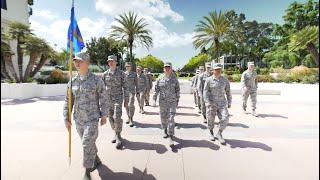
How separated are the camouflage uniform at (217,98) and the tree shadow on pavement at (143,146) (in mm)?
1386

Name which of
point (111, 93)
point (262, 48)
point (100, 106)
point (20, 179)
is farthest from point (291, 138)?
point (262, 48)

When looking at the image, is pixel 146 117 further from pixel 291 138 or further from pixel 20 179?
pixel 20 179

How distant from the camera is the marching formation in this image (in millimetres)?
4762

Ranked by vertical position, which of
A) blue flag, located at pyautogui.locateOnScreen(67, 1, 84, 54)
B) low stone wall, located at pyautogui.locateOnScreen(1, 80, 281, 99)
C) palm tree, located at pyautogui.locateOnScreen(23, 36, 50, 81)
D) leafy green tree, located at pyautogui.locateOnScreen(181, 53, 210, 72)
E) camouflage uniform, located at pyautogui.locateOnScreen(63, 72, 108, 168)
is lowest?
low stone wall, located at pyautogui.locateOnScreen(1, 80, 281, 99)

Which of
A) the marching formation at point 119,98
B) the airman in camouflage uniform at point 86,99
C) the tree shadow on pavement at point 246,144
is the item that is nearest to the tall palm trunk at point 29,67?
the marching formation at point 119,98

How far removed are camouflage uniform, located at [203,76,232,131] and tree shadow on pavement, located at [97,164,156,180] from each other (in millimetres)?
2564

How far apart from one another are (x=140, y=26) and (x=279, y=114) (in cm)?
3065

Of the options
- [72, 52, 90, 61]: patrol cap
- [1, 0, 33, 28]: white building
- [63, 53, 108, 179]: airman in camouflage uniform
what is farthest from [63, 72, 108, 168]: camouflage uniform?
[1, 0, 33, 28]: white building

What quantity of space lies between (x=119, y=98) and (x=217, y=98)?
2210mm

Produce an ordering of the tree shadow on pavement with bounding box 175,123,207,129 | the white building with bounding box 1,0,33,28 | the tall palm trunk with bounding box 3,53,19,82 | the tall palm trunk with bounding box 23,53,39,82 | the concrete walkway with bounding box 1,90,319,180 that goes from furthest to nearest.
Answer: the white building with bounding box 1,0,33,28 < the tall palm trunk with bounding box 23,53,39,82 < the tall palm trunk with bounding box 3,53,19,82 < the tree shadow on pavement with bounding box 175,123,207,129 < the concrete walkway with bounding box 1,90,319,180

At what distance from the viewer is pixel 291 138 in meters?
7.45

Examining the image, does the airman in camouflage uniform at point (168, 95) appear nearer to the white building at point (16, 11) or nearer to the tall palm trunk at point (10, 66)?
the tall palm trunk at point (10, 66)

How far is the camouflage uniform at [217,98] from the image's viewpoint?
699 cm

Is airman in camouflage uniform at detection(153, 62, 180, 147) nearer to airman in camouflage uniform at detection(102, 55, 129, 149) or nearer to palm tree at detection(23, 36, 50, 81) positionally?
airman in camouflage uniform at detection(102, 55, 129, 149)
